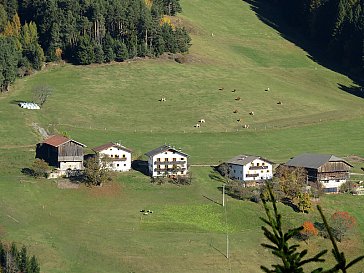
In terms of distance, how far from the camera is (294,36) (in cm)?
15538

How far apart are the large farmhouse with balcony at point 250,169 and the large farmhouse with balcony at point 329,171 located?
12.2 ft

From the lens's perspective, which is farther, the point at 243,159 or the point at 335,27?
the point at 335,27

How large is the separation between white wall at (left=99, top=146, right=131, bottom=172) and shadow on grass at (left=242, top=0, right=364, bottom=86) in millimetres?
63909

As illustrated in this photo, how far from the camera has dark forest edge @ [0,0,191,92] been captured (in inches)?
4749

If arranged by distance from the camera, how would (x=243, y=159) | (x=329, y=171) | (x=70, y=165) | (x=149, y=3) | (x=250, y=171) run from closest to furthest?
(x=70, y=165) → (x=250, y=171) → (x=329, y=171) → (x=243, y=159) → (x=149, y=3)

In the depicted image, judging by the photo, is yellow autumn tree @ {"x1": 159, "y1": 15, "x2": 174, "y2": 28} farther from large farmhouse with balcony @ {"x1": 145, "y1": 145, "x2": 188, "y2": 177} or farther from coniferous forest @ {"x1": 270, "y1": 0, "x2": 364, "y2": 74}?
large farmhouse with balcony @ {"x1": 145, "y1": 145, "x2": 188, "y2": 177}

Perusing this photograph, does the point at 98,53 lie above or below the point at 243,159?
above

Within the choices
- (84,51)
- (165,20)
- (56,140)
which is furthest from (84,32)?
(56,140)

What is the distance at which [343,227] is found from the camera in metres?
69.4

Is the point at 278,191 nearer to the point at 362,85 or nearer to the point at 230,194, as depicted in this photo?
the point at 230,194

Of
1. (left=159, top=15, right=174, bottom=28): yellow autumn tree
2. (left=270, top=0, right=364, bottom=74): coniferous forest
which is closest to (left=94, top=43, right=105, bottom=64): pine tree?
(left=159, top=15, right=174, bottom=28): yellow autumn tree

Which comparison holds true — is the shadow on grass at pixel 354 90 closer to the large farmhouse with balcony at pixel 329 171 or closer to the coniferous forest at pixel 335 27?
the coniferous forest at pixel 335 27

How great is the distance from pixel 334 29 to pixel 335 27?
466mm

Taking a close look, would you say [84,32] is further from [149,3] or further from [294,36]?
[294,36]
